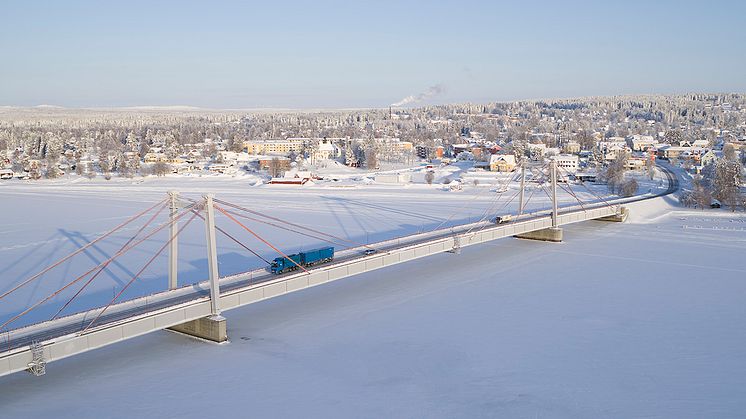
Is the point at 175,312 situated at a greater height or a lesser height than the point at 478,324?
greater

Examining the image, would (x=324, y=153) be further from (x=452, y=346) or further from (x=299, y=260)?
(x=452, y=346)

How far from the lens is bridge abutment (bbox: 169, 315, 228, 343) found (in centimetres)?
1458

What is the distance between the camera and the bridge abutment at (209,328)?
14578 mm

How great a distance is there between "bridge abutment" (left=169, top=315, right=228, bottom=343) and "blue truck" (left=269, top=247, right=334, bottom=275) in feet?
8.65

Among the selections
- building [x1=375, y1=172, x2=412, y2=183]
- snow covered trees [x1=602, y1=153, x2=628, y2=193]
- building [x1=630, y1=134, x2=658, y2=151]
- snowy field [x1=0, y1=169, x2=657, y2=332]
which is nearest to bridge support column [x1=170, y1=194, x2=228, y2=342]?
snowy field [x1=0, y1=169, x2=657, y2=332]

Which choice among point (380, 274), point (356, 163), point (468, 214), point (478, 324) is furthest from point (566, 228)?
point (356, 163)

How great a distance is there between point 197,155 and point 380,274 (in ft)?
211

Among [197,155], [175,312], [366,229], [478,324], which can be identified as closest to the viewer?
[175,312]

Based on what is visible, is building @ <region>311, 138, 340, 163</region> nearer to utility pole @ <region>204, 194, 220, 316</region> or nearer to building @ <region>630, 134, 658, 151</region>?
building @ <region>630, 134, 658, 151</region>

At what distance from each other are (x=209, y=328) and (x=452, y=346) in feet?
18.3

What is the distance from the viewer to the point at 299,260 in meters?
18.0

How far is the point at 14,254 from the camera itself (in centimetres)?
2428

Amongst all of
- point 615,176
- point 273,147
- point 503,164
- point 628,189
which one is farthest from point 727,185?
point 273,147

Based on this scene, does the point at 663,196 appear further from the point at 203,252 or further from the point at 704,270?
the point at 203,252
